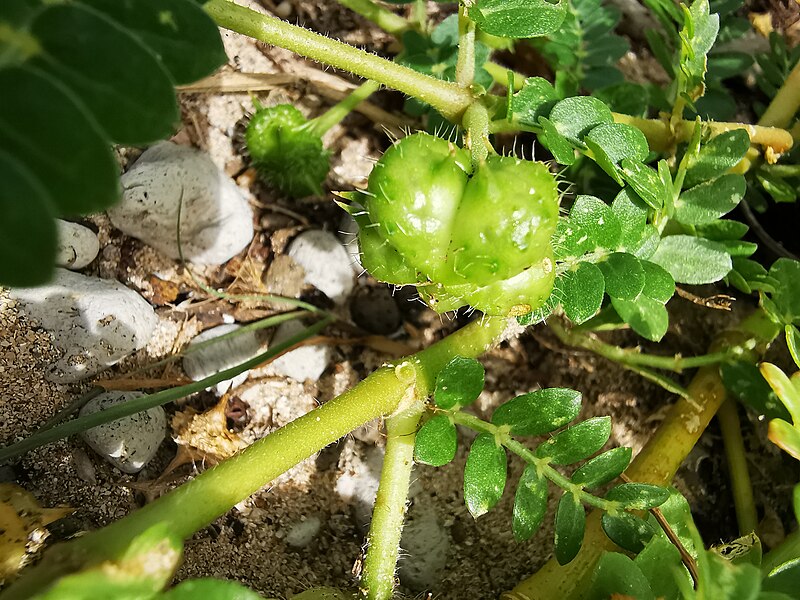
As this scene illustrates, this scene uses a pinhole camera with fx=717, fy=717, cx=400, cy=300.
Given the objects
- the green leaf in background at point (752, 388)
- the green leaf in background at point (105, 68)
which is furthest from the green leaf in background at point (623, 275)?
the green leaf in background at point (105, 68)

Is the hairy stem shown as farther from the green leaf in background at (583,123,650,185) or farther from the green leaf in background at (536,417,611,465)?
the green leaf in background at (583,123,650,185)

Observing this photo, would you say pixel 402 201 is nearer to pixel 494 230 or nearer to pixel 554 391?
pixel 494 230

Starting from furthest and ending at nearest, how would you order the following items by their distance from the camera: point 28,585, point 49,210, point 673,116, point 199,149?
point 199,149
point 673,116
point 28,585
point 49,210

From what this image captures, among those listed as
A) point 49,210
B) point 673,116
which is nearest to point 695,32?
point 673,116

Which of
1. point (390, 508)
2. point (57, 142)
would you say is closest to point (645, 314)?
point (390, 508)

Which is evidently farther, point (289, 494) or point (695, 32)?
point (289, 494)
